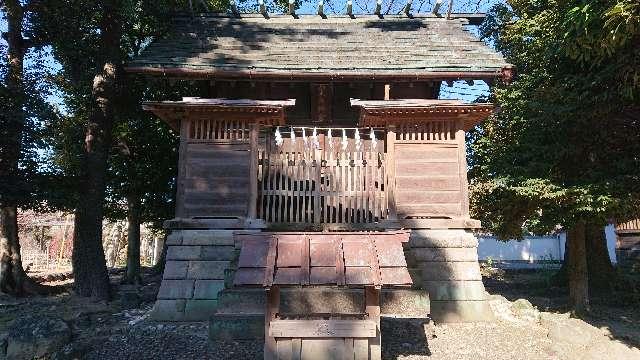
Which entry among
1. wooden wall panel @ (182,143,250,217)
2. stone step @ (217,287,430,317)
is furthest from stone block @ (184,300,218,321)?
stone step @ (217,287,430,317)

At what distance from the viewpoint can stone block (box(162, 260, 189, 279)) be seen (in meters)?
8.75

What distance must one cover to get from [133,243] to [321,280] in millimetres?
12695

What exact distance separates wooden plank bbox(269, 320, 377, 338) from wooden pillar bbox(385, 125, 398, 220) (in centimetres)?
340

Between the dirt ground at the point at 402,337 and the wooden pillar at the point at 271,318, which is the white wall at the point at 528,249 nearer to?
the dirt ground at the point at 402,337

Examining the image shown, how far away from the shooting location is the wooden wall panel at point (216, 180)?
893 cm

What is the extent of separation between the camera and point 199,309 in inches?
336

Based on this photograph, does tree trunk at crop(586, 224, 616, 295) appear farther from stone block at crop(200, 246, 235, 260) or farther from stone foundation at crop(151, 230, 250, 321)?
stone foundation at crop(151, 230, 250, 321)

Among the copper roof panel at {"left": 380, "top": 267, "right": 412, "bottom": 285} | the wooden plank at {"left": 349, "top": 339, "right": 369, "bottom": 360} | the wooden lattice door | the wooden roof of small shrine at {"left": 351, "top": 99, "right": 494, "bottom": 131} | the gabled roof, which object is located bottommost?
the wooden plank at {"left": 349, "top": 339, "right": 369, "bottom": 360}

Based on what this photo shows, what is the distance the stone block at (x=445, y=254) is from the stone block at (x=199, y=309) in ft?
13.5

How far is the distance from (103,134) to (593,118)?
454 inches

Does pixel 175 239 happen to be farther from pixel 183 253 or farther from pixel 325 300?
pixel 325 300

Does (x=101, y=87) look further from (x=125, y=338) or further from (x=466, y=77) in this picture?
(x=466, y=77)

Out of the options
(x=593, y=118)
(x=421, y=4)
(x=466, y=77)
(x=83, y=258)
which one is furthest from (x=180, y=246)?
(x=421, y=4)

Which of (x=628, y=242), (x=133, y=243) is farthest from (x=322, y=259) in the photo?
(x=628, y=242)
